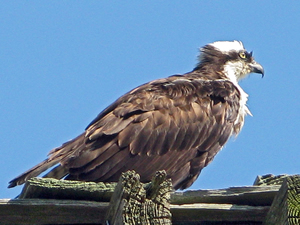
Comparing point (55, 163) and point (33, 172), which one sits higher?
point (55, 163)

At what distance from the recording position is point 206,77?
8.23 m

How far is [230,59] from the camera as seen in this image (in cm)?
918

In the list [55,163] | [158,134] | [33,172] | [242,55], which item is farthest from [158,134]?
[242,55]

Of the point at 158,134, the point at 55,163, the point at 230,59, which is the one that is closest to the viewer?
the point at 55,163

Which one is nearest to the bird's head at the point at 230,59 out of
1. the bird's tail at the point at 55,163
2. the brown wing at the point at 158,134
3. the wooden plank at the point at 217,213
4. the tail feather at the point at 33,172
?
the brown wing at the point at 158,134

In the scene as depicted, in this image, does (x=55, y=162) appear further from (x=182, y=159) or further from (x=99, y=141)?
(x=182, y=159)

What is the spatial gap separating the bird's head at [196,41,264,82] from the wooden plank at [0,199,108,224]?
5.26m

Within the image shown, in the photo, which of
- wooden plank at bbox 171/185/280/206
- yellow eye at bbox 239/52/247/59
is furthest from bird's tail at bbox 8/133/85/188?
yellow eye at bbox 239/52/247/59

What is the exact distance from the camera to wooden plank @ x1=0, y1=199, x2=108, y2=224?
3.85m

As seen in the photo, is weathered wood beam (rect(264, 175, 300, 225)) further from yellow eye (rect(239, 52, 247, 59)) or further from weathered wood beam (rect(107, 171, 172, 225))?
yellow eye (rect(239, 52, 247, 59))

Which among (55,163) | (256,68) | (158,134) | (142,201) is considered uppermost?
(256,68)

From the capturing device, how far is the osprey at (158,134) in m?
6.13

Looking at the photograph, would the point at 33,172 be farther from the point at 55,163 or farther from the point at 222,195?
the point at 222,195

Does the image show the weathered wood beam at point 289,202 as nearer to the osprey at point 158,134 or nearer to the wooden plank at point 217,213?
the wooden plank at point 217,213
